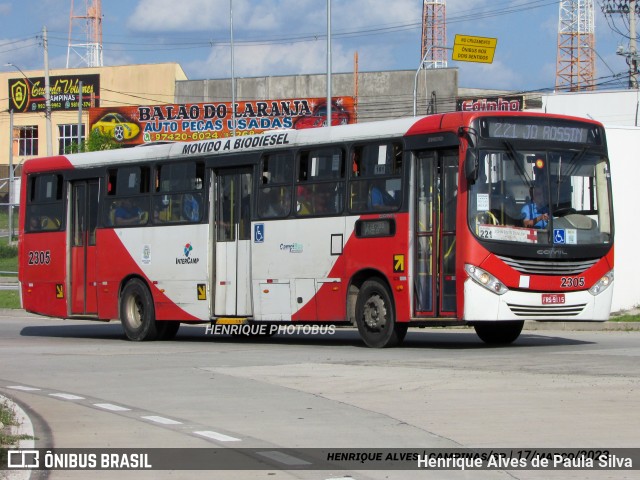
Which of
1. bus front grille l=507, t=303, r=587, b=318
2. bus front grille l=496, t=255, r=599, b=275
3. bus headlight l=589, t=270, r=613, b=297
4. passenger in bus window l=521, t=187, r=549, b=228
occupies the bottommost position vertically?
bus front grille l=507, t=303, r=587, b=318

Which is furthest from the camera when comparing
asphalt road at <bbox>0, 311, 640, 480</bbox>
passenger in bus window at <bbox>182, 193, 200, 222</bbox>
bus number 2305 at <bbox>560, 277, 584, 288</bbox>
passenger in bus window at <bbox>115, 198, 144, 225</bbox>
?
passenger in bus window at <bbox>115, 198, 144, 225</bbox>

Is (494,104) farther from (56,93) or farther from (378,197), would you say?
(378,197)

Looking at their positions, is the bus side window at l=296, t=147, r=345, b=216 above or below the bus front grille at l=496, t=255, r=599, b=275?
above

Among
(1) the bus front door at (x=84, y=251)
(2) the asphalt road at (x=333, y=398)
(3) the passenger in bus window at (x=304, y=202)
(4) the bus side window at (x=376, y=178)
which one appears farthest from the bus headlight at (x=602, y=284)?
(1) the bus front door at (x=84, y=251)

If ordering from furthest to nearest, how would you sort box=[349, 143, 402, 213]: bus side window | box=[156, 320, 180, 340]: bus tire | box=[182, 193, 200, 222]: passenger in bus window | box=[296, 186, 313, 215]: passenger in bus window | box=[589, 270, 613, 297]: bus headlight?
box=[156, 320, 180, 340]: bus tire
box=[182, 193, 200, 222]: passenger in bus window
box=[296, 186, 313, 215]: passenger in bus window
box=[349, 143, 402, 213]: bus side window
box=[589, 270, 613, 297]: bus headlight

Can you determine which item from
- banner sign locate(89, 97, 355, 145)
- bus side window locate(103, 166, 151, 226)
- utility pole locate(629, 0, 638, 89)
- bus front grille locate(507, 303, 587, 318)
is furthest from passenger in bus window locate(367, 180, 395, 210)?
banner sign locate(89, 97, 355, 145)

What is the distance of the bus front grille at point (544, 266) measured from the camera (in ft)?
57.7

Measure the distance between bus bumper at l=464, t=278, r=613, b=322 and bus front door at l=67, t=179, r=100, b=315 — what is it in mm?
→ 9193

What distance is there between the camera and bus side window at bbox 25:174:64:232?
24.9 meters

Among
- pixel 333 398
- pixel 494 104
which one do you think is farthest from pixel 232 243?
pixel 494 104

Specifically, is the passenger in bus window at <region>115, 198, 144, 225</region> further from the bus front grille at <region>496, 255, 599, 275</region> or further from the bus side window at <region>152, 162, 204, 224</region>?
the bus front grille at <region>496, 255, 599, 275</region>

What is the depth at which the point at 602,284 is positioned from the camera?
1838 centimetres

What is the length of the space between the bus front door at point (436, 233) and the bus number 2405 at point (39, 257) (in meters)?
9.59

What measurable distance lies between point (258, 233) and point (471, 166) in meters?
4.95
